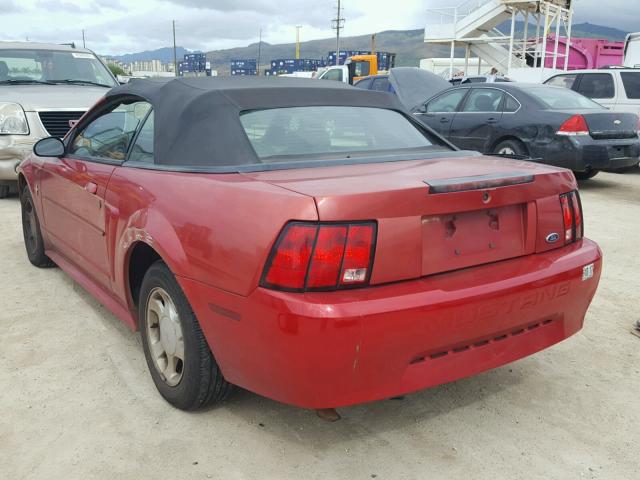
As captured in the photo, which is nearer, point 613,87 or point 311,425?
point 311,425

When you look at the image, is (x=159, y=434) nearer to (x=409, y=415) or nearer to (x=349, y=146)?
(x=409, y=415)

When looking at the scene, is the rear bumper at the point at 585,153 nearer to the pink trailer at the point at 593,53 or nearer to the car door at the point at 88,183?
the car door at the point at 88,183

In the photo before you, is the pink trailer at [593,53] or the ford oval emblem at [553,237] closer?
the ford oval emblem at [553,237]

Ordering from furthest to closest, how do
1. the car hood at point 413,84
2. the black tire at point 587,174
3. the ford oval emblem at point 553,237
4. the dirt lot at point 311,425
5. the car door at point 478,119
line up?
the car hood at point 413,84, the black tire at point 587,174, the car door at point 478,119, the ford oval emblem at point 553,237, the dirt lot at point 311,425

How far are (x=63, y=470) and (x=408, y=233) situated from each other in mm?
1565

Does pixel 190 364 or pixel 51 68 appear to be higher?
pixel 51 68

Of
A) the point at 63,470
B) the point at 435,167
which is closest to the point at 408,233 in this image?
the point at 435,167

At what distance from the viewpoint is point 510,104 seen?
28.8ft

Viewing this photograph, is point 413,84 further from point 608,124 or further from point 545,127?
point 608,124

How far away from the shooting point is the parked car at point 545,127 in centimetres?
811

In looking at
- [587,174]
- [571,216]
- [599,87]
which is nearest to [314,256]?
[571,216]

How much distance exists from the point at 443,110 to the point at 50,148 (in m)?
7.22

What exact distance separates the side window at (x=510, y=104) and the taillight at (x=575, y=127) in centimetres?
79

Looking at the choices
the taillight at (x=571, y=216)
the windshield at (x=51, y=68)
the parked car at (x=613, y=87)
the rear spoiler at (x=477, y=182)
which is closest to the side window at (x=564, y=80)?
the parked car at (x=613, y=87)
